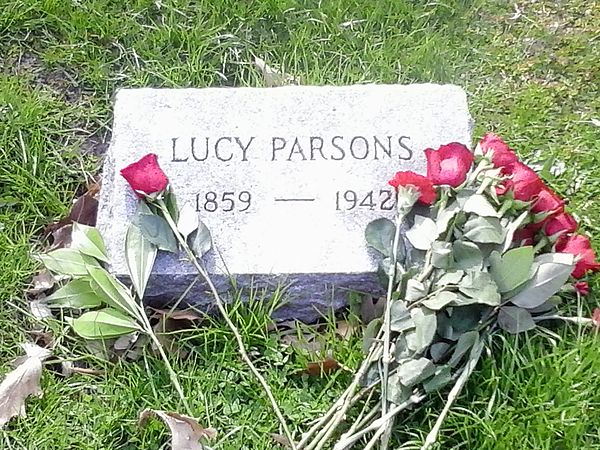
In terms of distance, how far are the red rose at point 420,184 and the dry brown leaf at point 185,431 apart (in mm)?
729

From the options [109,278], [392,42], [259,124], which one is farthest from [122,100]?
[392,42]

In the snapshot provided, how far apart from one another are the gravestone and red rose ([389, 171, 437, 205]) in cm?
15

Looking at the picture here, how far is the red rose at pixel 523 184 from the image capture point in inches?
86.6

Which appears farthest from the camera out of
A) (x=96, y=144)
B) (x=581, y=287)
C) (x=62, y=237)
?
(x=96, y=144)

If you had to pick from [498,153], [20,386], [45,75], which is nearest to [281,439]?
[20,386]

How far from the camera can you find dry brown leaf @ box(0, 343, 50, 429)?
2.22 metres

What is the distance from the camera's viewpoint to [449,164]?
2232 millimetres

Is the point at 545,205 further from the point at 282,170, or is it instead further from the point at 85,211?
the point at 85,211

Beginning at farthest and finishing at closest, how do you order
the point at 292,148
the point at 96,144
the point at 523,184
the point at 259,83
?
the point at 259,83, the point at 96,144, the point at 292,148, the point at 523,184

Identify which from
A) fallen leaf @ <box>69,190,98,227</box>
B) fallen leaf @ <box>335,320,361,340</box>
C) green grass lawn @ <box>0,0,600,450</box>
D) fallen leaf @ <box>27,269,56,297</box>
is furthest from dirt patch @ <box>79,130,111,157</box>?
fallen leaf @ <box>335,320,361,340</box>

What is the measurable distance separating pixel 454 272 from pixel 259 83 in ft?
3.75

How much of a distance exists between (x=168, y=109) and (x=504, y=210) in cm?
94

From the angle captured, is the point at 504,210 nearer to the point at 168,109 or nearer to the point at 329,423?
the point at 329,423

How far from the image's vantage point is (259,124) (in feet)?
8.13
